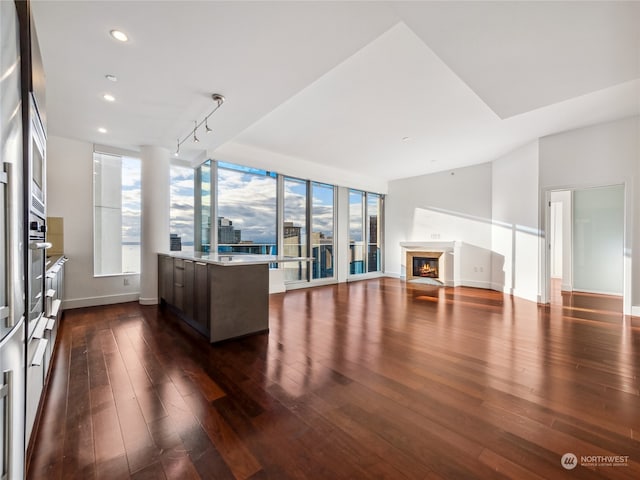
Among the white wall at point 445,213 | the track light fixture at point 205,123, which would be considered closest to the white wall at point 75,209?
the track light fixture at point 205,123

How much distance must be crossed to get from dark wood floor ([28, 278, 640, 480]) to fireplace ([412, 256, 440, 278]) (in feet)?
11.4

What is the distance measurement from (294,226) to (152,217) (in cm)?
286

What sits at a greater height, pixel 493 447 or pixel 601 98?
pixel 601 98

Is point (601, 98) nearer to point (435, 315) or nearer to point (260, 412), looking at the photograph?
point (435, 315)

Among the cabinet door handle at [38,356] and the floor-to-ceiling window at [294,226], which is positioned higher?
the floor-to-ceiling window at [294,226]

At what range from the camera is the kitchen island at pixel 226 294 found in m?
2.93

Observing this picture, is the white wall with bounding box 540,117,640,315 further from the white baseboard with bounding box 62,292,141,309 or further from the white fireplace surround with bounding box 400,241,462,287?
the white baseboard with bounding box 62,292,141,309

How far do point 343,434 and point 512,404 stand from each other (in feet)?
3.94

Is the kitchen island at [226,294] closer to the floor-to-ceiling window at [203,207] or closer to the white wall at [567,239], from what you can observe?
the floor-to-ceiling window at [203,207]

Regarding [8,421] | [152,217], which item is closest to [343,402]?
[8,421]

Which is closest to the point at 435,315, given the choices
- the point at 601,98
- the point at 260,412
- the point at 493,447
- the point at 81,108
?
the point at 493,447

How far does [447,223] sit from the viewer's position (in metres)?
7.21

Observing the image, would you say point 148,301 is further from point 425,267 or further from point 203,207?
point 425,267

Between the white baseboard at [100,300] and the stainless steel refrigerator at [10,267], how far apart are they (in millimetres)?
4067
